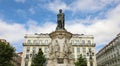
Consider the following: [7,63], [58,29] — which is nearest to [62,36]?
[58,29]

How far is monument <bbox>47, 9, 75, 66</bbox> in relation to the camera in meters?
20.2

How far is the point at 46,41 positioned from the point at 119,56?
85.2 feet

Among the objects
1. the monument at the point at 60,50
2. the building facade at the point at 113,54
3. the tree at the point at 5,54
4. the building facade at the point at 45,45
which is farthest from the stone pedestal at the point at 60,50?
the building facade at the point at 45,45

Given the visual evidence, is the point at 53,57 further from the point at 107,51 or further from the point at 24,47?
the point at 107,51

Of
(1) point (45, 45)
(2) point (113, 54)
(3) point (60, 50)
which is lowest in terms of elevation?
(2) point (113, 54)

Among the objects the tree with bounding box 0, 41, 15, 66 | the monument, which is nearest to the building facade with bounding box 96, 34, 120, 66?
the tree with bounding box 0, 41, 15, 66

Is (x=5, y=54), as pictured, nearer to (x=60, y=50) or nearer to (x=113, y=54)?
(x=60, y=50)

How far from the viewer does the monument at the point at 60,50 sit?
20.2 metres

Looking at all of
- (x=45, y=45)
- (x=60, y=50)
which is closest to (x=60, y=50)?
(x=60, y=50)

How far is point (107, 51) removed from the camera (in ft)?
226

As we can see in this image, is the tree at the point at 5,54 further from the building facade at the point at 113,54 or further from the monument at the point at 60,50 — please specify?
the building facade at the point at 113,54

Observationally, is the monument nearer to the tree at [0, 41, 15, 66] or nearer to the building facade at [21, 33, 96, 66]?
the tree at [0, 41, 15, 66]

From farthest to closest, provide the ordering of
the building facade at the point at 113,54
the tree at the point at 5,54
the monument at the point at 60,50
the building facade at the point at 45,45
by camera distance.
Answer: the building facade at the point at 45,45 → the building facade at the point at 113,54 → the tree at the point at 5,54 → the monument at the point at 60,50

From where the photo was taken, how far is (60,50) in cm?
2078
